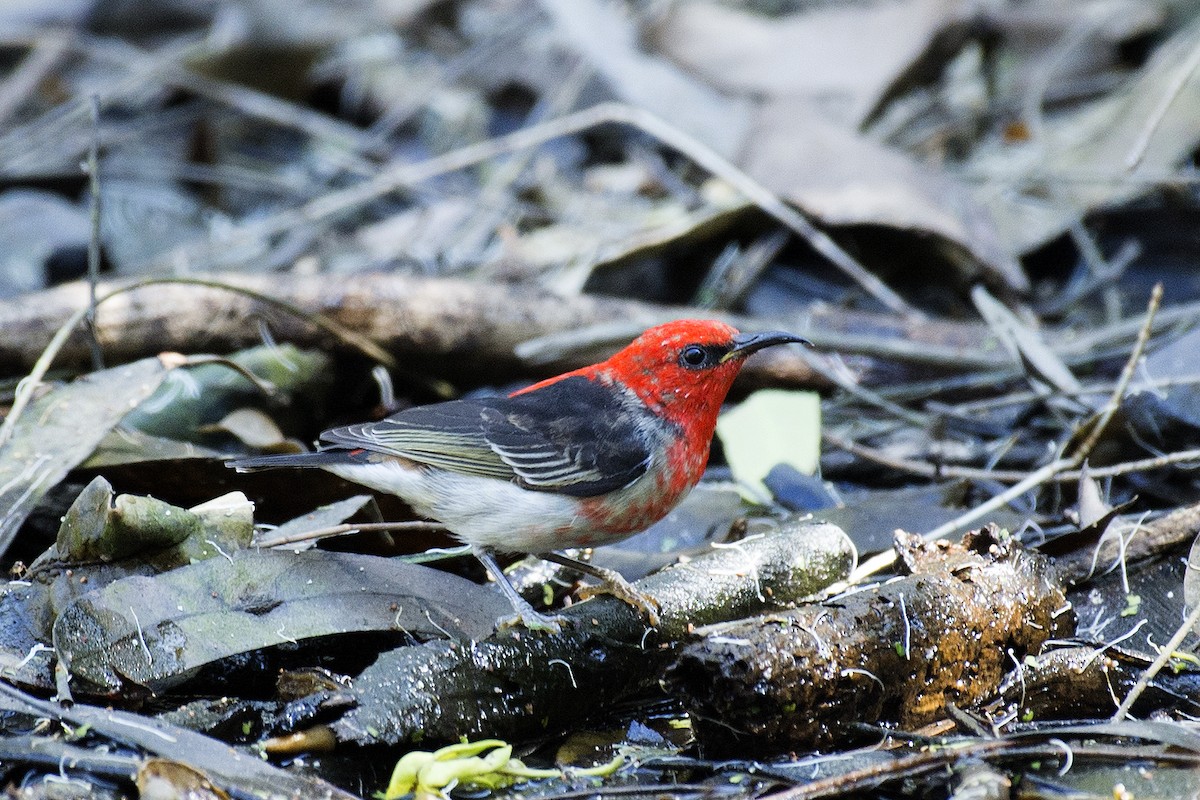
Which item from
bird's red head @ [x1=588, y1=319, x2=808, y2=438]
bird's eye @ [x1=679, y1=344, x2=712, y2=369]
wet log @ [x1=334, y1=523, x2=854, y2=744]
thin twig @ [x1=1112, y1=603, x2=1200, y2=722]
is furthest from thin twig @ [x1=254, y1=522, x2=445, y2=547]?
thin twig @ [x1=1112, y1=603, x2=1200, y2=722]

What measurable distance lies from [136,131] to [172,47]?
56.4 inches

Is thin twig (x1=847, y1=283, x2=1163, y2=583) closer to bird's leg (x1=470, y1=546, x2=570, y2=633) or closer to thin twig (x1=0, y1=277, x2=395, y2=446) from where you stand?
bird's leg (x1=470, y1=546, x2=570, y2=633)

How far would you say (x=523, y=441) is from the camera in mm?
4191

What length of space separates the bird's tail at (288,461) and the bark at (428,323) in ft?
4.68

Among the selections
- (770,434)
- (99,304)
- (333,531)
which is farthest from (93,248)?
(770,434)

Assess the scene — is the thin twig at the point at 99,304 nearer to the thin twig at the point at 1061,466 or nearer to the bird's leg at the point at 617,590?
the bird's leg at the point at 617,590

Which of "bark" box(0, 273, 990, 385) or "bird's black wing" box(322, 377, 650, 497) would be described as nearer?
"bird's black wing" box(322, 377, 650, 497)

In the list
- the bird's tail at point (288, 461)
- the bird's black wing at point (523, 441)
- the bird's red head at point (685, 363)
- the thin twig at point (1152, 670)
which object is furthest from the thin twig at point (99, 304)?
the thin twig at point (1152, 670)

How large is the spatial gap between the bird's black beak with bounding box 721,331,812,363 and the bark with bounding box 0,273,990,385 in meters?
1.02

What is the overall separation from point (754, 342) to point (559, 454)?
79cm

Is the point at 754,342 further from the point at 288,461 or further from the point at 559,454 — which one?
the point at 288,461

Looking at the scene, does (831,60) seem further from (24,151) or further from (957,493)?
(24,151)

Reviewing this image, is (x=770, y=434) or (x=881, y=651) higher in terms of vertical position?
(x=881, y=651)

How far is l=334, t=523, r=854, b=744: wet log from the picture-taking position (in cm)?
312
